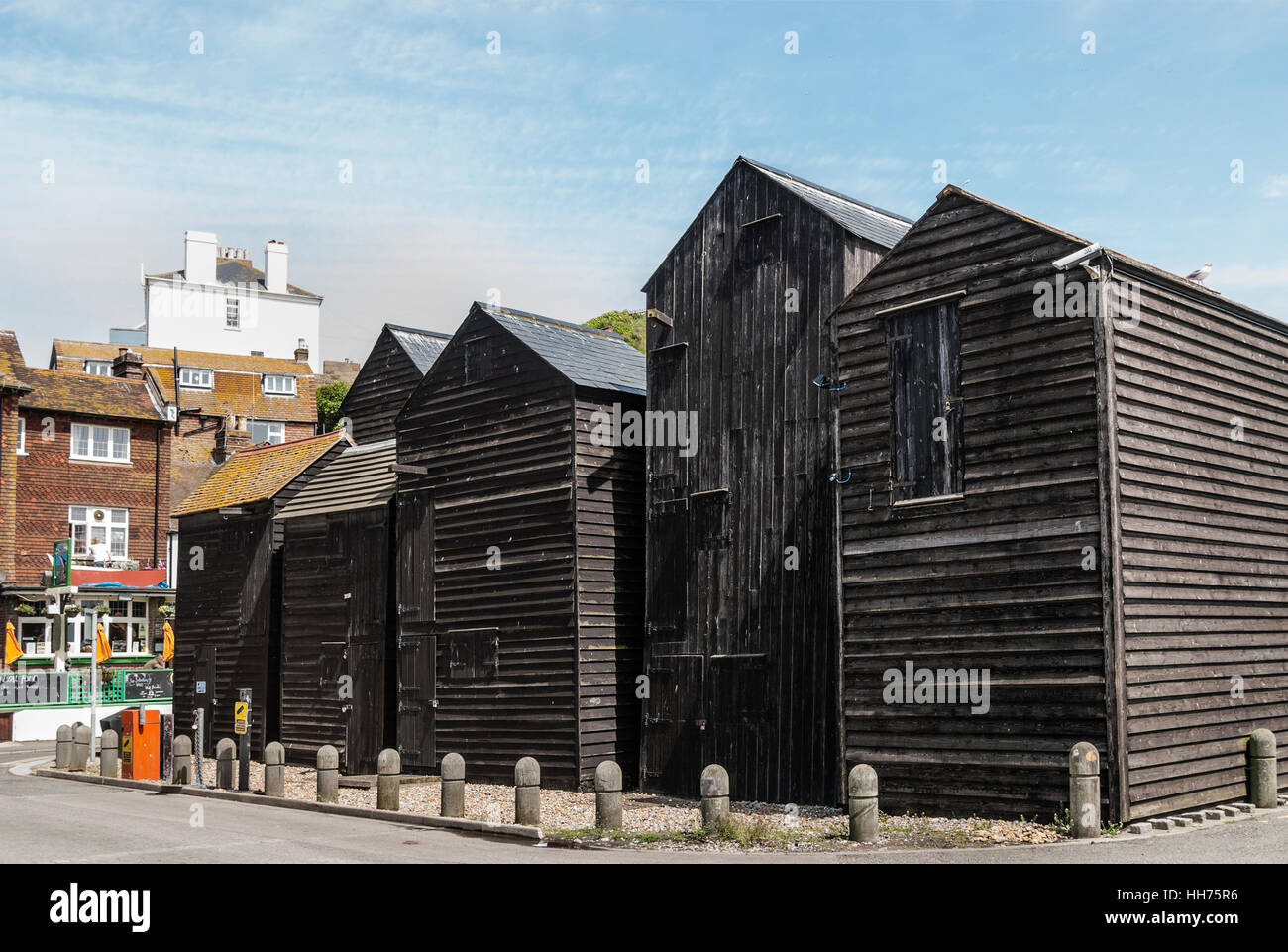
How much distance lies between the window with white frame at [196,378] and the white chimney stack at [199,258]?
8827 mm

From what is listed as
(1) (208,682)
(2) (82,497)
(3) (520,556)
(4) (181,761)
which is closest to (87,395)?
(2) (82,497)

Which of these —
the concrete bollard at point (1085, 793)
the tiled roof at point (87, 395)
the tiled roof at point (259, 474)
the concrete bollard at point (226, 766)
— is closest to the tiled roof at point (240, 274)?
the tiled roof at point (87, 395)

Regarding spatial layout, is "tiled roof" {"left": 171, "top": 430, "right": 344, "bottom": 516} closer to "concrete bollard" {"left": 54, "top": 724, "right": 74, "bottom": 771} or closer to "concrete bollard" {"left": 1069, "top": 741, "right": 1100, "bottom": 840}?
"concrete bollard" {"left": 54, "top": 724, "right": 74, "bottom": 771}

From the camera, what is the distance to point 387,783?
1694 cm

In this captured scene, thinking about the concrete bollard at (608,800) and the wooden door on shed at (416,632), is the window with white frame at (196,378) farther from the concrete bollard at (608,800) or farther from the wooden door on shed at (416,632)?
the concrete bollard at (608,800)

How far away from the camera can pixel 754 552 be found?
1822 centimetres

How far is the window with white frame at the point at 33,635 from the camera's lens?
1666 inches

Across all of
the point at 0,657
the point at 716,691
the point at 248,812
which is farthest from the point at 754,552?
the point at 0,657

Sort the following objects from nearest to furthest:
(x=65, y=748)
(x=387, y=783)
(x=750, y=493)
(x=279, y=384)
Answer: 1. (x=387, y=783)
2. (x=750, y=493)
3. (x=65, y=748)
4. (x=279, y=384)

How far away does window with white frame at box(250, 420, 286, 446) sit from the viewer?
6041 cm

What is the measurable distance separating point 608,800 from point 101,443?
3759 cm

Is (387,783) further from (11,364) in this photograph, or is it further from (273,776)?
(11,364)

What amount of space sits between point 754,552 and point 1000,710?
4929 millimetres
